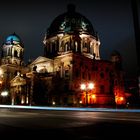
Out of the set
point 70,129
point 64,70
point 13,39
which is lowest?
point 70,129

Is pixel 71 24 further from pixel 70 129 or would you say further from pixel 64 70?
pixel 70 129

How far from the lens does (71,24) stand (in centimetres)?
7306

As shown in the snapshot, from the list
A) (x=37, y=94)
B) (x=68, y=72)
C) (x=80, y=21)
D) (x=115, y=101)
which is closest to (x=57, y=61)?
(x=68, y=72)

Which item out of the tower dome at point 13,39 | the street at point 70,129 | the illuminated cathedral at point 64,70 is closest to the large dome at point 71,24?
the illuminated cathedral at point 64,70

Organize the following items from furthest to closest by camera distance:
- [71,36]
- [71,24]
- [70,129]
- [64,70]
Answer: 1. [71,24]
2. [71,36]
3. [64,70]
4. [70,129]

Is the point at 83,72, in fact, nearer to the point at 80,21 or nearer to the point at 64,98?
the point at 64,98

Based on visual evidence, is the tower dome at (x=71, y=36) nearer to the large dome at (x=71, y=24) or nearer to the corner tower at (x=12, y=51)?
the large dome at (x=71, y=24)

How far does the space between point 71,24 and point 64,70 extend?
590 inches

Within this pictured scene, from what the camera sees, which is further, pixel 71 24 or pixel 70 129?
pixel 71 24

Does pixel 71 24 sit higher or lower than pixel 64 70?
higher

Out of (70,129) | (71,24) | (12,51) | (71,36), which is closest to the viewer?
(70,129)

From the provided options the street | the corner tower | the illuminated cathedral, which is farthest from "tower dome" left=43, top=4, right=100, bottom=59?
the street

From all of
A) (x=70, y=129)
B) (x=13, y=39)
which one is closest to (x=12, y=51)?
(x=13, y=39)

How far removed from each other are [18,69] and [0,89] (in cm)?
856
